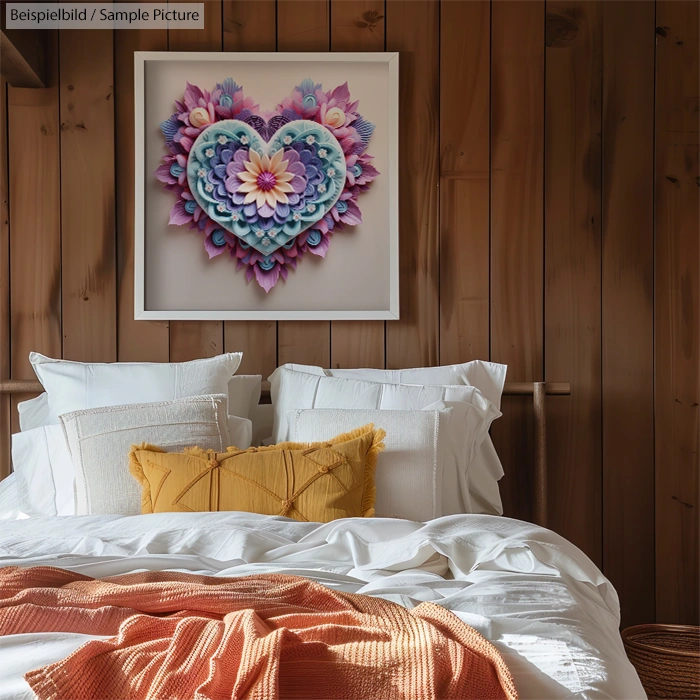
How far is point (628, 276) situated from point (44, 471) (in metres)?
1.78

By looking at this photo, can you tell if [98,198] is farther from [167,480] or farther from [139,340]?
[167,480]

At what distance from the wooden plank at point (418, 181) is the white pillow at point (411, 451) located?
43cm

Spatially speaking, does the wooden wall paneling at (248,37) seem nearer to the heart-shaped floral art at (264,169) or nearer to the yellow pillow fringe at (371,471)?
the heart-shaped floral art at (264,169)

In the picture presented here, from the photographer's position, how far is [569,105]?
2.25m

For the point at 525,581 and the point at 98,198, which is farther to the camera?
the point at 98,198

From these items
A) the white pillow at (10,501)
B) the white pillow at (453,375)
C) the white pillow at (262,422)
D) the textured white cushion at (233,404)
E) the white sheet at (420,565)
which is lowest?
the white pillow at (10,501)

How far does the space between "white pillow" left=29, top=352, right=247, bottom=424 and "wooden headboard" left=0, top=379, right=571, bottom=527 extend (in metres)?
0.17

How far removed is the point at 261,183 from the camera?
7.35ft

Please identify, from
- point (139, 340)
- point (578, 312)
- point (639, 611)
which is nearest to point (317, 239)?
point (139, 340)

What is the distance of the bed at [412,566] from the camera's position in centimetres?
91

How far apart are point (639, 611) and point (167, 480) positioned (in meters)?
1.51

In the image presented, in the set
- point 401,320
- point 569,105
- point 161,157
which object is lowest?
point 401,320

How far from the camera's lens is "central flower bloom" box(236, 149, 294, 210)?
2.24 meters

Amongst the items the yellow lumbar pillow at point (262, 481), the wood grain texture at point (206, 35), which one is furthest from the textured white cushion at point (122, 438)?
the wood grain texture at point (206, 35)
